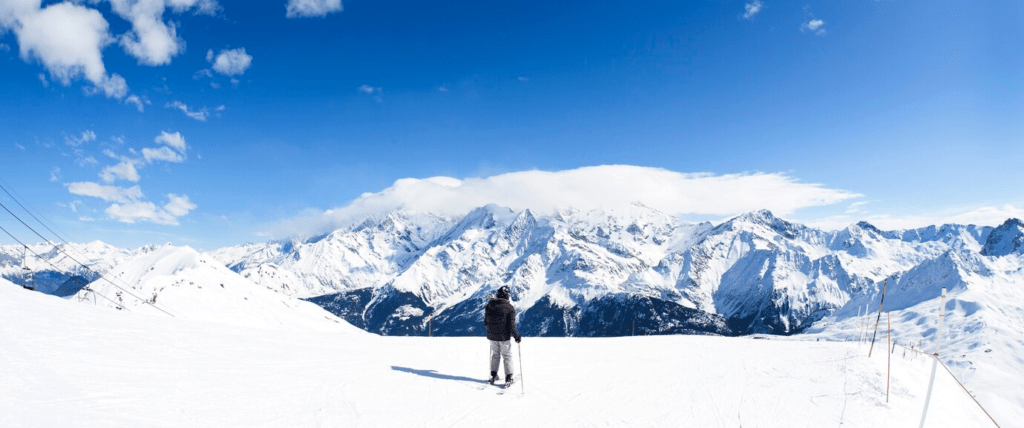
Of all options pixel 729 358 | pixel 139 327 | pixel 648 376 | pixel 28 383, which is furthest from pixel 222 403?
pixel 729 358

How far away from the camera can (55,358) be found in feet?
34.3

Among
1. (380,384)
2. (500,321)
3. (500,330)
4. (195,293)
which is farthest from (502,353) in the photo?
(195,293)

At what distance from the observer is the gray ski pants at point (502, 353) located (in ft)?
40.6

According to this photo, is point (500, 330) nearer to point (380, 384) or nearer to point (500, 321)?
point (500, 321)

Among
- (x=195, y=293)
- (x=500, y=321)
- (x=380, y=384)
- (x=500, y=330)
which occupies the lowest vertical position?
(x=380, y=384)

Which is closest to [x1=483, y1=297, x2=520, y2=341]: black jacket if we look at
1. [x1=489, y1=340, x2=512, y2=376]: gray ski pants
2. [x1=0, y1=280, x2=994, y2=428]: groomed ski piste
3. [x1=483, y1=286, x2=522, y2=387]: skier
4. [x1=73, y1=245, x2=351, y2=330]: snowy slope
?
[x1=483, y1=286, x2=522, y2=387]: skier

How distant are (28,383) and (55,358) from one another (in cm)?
209

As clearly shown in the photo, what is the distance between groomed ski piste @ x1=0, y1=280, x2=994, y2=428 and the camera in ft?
29.3

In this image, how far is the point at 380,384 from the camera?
11.8 metres

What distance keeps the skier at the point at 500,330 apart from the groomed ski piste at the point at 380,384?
0.57m

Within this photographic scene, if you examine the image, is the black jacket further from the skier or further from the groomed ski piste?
the groomed ski piste

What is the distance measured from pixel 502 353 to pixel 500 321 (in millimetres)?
958

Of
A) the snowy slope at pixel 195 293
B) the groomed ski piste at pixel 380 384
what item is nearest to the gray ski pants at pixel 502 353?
the groomed ski piste at pixel 380 384

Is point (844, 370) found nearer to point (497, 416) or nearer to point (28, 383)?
point (497, 416)
